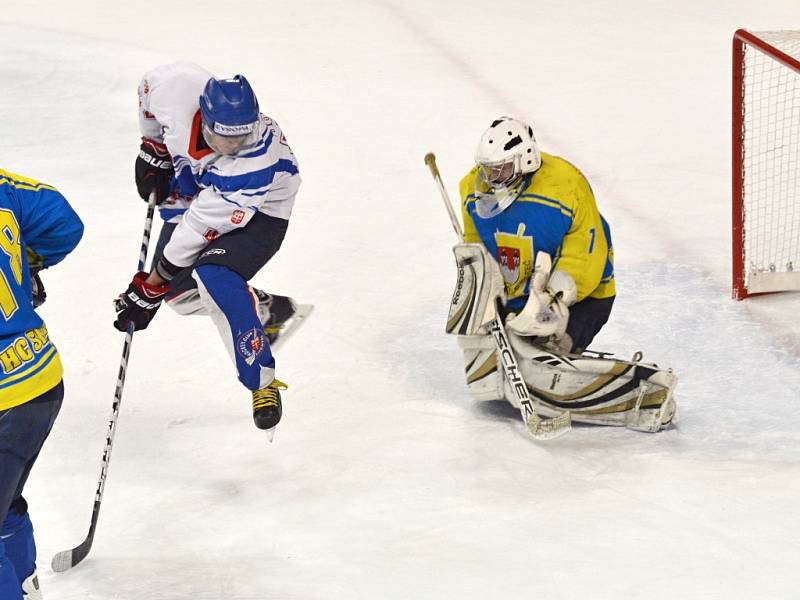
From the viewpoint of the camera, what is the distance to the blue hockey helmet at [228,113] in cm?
330

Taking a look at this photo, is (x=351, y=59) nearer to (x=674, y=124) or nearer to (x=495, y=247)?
(x=674, y=124)

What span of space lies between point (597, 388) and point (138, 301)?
4.15 feet

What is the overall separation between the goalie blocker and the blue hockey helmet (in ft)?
2.20

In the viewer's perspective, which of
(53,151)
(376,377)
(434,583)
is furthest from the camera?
(53,151)

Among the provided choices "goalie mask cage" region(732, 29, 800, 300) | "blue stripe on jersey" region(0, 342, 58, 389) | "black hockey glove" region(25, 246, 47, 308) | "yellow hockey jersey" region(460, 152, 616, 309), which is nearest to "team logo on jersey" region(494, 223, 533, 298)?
"yellow hockey jersey" region(460, 152, 616, 309)

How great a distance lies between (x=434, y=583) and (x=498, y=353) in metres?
0.91

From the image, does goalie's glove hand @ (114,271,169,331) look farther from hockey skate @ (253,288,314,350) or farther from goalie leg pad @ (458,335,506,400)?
goalie leg pad @ (458,335,506,400)

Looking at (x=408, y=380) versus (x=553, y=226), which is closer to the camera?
(x=553, y=226)

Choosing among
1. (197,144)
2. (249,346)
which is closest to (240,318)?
(249,346)

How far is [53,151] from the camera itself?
623cm

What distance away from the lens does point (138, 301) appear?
3.54 meters

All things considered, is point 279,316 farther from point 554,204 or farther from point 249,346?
point 554,204

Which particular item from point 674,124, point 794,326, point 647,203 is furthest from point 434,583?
point 674,124

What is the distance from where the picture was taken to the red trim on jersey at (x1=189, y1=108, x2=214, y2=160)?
3.54 m
